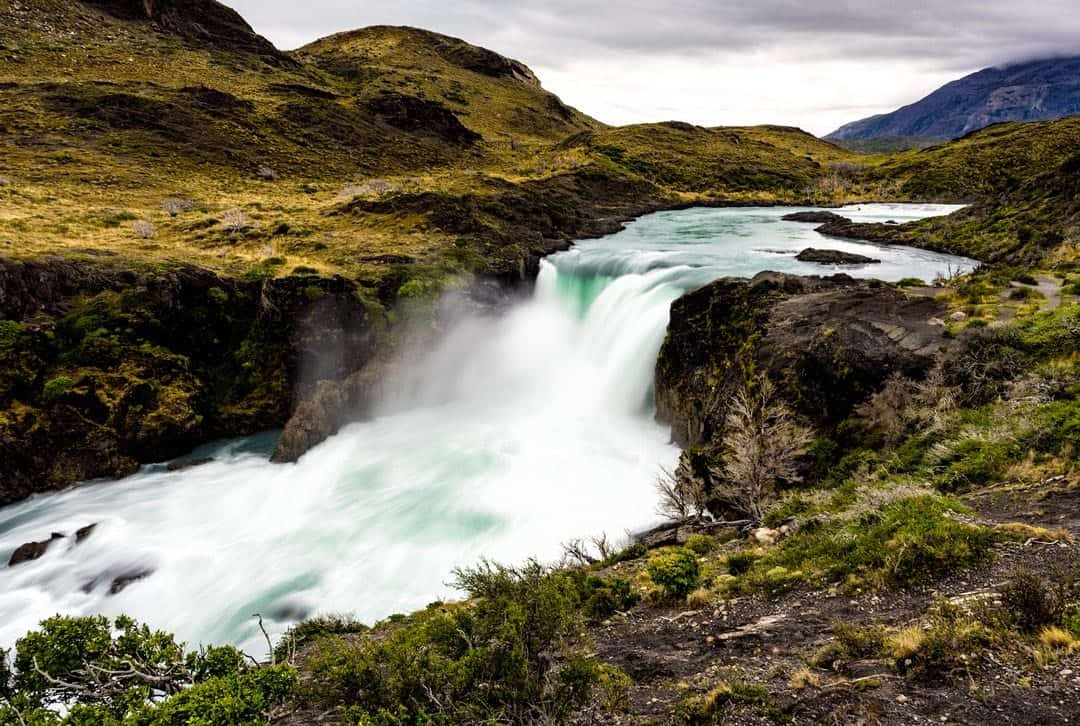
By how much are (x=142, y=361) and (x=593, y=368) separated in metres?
25.4

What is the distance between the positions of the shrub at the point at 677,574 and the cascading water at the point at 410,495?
26.9 ft

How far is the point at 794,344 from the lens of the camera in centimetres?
2070

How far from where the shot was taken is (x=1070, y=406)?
41.0ft

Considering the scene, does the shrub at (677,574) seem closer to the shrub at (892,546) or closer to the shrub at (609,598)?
the shrub at (609,598)

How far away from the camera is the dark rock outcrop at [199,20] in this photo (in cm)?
8669

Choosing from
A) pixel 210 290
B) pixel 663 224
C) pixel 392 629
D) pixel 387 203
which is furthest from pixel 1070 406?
pixel 663 224

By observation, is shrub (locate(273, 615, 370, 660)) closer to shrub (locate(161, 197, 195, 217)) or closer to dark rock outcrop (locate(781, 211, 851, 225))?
shrub (locate(161, 197, 195, 217))

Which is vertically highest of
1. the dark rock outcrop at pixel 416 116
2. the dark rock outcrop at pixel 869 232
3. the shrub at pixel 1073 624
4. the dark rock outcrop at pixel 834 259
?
the dark rock outcrop at pixel 416 116

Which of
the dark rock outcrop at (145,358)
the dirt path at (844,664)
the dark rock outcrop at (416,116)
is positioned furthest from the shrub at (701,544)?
the dark rock outcrop at (416,116)

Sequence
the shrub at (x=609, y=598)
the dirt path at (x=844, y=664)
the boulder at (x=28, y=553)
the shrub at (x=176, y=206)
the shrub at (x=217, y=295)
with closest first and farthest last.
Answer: the dirt path at (x=844, y=664), the shrub at (x=609, y=598), the boulder at (x=28, y=553), the shrub at (x=217, y=295), the shrub at (x=176, y=206)

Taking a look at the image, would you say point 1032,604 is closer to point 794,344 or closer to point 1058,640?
point 1058,640

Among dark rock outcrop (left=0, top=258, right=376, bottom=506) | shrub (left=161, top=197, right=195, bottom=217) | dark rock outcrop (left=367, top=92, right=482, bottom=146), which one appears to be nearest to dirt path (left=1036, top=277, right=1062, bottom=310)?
dark rock outcrop (left=0, top=258, right=376, bottom=506)

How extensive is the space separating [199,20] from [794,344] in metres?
120

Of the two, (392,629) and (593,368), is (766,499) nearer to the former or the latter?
(392,629)
